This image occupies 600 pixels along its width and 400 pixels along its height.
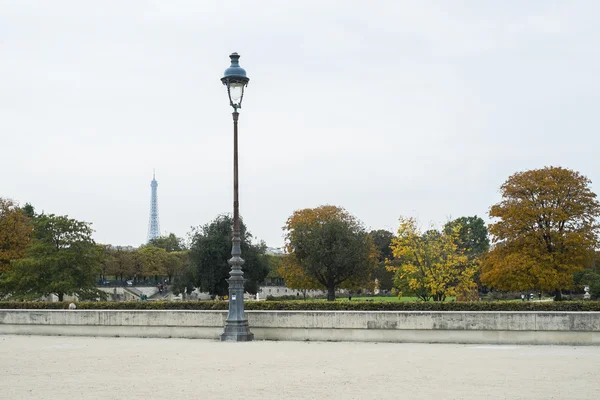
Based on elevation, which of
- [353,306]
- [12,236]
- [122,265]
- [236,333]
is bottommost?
[236,333]

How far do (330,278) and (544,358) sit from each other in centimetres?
5189

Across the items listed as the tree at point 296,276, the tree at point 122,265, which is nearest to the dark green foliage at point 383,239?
the tree at point 122,265

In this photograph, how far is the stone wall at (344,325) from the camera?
1816 centimetres

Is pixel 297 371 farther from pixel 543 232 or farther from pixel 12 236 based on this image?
pixel 12 236

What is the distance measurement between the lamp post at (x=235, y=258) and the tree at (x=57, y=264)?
94.6 ft

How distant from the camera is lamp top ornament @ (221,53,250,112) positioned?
2120 cm

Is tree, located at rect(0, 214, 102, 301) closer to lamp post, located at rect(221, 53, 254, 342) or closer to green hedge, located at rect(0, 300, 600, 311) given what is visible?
green hedge, located at rect(0, 300, 600, 311)

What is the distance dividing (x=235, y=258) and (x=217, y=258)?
41.4 meters

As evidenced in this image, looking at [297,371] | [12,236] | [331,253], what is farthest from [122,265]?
[297,371]

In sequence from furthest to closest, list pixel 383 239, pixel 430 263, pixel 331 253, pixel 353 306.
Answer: pixel 383 239, pixel 331 253, pixel 430 263, pixel 353 306

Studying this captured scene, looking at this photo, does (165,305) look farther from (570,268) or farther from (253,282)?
(253,282)

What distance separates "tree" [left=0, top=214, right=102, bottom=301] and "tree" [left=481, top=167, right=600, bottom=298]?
94.7 ft

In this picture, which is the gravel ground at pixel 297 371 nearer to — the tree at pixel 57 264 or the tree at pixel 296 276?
the tree at pixel 57 264

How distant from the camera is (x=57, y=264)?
4691 cm
